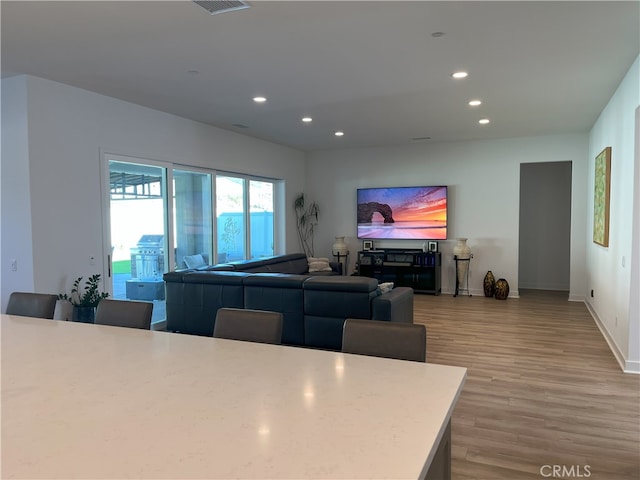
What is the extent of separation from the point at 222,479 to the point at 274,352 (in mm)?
960

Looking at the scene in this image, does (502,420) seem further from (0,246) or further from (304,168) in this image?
(304,168)

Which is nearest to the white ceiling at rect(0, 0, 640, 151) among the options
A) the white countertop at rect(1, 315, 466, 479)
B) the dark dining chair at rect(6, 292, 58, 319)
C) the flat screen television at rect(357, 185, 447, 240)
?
the dark dining chair at rect(6, 292, 58, 319)

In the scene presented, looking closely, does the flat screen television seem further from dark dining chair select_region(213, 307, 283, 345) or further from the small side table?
dark dining chair select_region(213, 307, 283, 345)

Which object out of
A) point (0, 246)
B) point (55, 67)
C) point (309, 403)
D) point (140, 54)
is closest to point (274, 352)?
point (309, 403)

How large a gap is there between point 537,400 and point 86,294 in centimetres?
438

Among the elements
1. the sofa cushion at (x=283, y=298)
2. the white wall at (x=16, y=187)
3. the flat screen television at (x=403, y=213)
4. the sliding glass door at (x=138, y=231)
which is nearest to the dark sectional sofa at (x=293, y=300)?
the sofa cushion at (x=283, y=298)

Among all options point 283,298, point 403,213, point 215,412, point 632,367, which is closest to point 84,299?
point 283,298

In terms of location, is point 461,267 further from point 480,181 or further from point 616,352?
point 616,352

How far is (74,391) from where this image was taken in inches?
60.1

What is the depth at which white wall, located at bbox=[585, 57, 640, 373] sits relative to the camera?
4.00 meters

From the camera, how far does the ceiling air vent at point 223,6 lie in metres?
2.78

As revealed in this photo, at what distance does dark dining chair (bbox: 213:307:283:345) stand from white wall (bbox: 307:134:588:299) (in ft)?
21.8

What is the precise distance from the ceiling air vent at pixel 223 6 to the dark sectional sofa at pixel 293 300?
2.54 m

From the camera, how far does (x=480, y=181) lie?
8.17 meters
